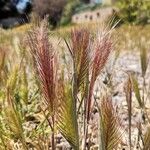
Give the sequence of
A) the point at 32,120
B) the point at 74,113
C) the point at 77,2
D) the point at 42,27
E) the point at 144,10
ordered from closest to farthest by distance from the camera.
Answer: the point at 74,113
the point at 42,27
the point at 32,120
the point at 144,10
the point at 77,2

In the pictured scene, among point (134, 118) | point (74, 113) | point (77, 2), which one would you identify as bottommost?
point (134, 118)

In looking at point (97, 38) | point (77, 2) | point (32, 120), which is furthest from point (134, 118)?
point (77, 2)

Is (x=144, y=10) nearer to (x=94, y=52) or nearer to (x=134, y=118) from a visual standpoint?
(x=134, y=118)

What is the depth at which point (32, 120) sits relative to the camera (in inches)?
101

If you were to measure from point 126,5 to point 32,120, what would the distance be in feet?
62.0

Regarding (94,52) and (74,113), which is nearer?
(74,113)

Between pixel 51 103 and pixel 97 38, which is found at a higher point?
pixel 97 38

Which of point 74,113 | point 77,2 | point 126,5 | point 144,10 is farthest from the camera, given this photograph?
point 77,2

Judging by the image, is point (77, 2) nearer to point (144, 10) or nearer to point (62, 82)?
point (144, 10)

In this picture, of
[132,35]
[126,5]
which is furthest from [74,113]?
[126,5]

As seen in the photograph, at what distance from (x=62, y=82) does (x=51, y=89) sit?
0.19 feet

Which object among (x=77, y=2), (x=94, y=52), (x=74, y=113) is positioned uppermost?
(x=77, y=2)

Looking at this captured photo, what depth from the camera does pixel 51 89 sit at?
1036 millimetres

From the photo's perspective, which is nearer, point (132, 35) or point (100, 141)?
point (100, 141)
